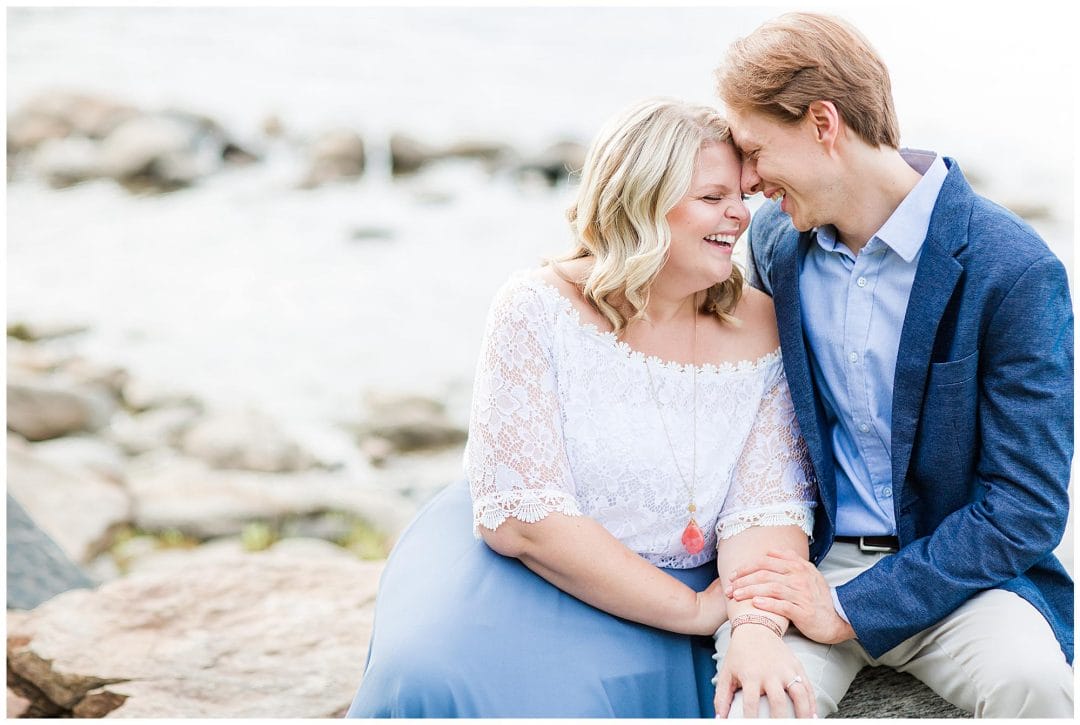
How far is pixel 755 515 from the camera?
7.92ft

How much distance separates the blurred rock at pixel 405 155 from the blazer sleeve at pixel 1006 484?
32.6 feet

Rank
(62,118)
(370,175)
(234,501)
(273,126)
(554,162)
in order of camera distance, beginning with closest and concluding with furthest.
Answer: (234,501) → (62,118) → (370,175) → (554,162) → (273,126)

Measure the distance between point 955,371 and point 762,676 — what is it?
74 centimetres

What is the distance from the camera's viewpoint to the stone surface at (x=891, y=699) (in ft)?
7.57

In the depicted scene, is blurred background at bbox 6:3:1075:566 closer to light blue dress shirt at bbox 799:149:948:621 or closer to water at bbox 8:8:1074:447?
water at bbox 8:8:1074:447

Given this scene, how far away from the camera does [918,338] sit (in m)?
2.23

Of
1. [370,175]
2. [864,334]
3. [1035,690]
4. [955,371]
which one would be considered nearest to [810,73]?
[864,334]

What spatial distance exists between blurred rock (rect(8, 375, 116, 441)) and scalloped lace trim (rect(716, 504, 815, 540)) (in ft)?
16.2

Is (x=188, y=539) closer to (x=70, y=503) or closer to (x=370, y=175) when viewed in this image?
(x=70, y=503)

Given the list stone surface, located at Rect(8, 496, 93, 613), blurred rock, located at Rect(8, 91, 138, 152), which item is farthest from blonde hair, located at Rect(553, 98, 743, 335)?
blurred rock, located at Rect(8, 91, 138, 152)

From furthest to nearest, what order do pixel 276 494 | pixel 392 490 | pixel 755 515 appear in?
pixel 392 490 < pixel 276 494 < pixel 755 515

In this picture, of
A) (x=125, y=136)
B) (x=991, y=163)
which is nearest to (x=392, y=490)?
(x=125, y=136)

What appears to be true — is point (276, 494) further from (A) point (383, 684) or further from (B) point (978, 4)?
(B) point (978, 4)

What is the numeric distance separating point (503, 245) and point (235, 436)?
14.8 ft
